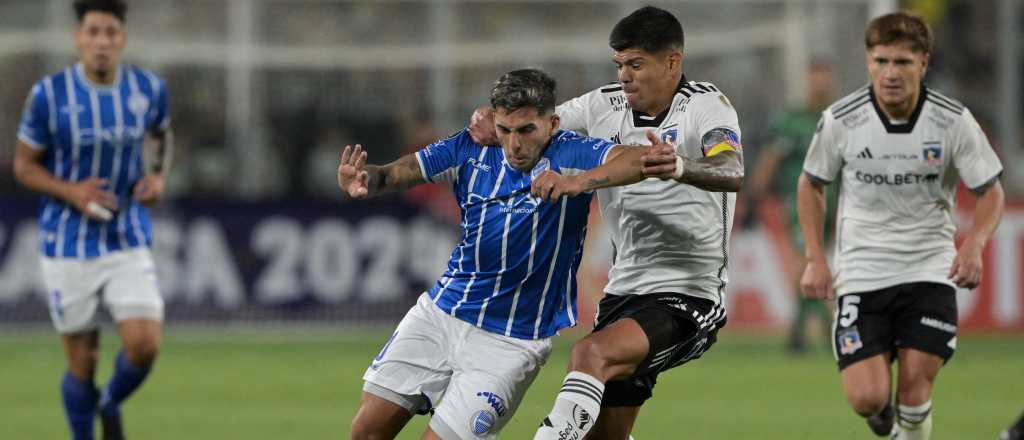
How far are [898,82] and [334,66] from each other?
36.6 feet

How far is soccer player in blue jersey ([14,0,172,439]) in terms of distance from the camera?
8.47 metres

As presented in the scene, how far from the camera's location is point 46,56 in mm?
17156

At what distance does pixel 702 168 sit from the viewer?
609 centimetres

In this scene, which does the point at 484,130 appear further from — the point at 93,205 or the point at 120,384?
the point at 120,384

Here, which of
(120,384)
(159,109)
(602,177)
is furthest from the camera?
(159,109)

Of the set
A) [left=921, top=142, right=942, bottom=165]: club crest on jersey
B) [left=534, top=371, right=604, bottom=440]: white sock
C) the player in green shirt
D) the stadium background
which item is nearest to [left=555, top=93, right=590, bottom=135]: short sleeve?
[left=534, top=371, right=604, bottom=440]: white sock

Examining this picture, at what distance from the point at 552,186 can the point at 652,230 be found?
108 cm

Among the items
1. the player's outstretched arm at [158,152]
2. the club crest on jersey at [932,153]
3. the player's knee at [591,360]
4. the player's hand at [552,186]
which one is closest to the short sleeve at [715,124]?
the player's hand at [552,186]

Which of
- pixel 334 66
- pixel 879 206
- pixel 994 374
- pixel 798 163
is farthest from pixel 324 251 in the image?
pixel 879 206

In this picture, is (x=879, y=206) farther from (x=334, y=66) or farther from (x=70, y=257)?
(x=334, y=66)

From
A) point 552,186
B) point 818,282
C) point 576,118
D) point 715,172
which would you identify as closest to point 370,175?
point 576,118

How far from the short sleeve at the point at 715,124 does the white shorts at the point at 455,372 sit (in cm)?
101

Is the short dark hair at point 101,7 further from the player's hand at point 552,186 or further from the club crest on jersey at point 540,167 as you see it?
the player's hand at point 552,186

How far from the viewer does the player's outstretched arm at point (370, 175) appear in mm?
6410
